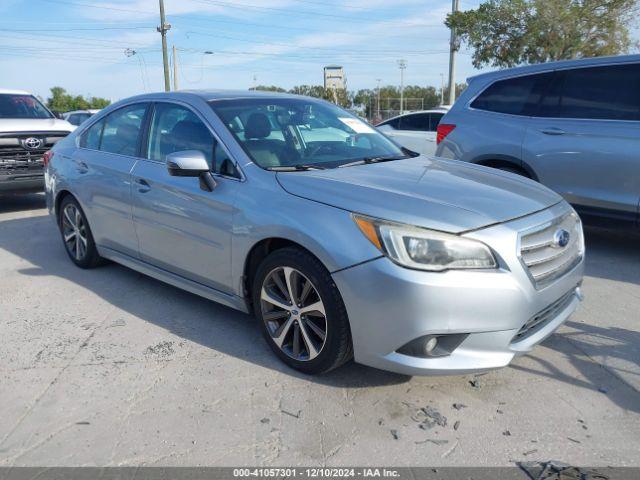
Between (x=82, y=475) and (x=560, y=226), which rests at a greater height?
(x=560, y=226)

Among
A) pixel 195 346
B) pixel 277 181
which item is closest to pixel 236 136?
pixel 277 181

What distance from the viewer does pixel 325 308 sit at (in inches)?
118

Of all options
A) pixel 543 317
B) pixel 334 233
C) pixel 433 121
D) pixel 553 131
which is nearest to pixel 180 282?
pixel 334 233

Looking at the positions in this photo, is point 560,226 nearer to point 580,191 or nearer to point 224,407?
point 224,407

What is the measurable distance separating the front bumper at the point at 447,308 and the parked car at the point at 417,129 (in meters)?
8.08

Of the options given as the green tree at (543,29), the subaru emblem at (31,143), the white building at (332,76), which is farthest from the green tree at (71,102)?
the subaru emblem at (31,143)

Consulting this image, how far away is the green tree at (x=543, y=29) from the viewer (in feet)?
76.8

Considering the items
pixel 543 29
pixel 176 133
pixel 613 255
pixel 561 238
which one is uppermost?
pixel 543 29

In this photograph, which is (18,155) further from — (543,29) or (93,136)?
(543,29)

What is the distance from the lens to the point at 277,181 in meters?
3.37

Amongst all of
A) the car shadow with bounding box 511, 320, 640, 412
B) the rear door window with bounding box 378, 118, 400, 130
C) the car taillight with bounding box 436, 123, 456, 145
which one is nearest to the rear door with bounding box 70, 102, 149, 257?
the car shadow with bounding box 511, 320, 640, 412

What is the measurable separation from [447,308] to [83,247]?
3.85 m

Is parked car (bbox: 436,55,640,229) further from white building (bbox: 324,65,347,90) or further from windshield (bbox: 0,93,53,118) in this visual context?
white building (bbox: 324,65,347,90)

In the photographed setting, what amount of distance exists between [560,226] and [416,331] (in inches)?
45.8
